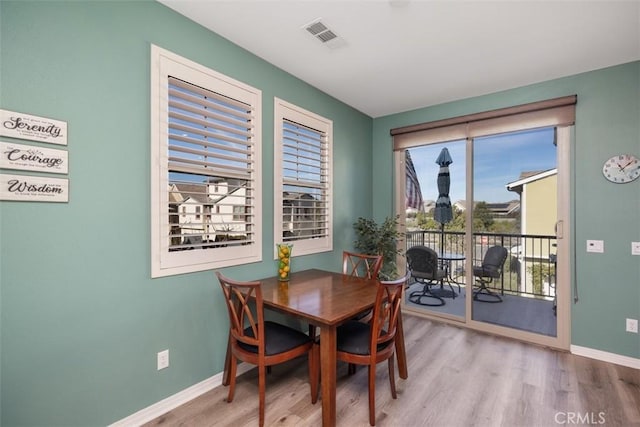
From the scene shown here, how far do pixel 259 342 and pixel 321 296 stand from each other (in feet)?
1.74

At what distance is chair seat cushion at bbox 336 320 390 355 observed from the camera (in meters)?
1.90

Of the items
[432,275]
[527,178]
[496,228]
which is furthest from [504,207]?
[432,275]

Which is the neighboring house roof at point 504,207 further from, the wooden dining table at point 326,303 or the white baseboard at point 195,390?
the wooden dining table at point 326,303

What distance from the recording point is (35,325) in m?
1.45

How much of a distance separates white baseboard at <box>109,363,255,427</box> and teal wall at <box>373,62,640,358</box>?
3467 mm

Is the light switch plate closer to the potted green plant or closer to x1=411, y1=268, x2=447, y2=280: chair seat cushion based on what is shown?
x1=411, y1=268, x2=447, y2=280: chair seat cushion

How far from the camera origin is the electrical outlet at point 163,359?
192 centimetres

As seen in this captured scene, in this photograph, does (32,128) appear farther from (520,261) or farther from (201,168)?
(520,261)

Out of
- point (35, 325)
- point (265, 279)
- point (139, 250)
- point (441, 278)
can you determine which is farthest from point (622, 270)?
point (35, 325)

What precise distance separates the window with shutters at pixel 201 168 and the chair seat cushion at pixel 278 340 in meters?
0.63

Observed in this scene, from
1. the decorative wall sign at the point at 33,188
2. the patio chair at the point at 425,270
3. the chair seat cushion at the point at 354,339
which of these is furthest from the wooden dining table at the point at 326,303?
the patio chair at the point at 425,270

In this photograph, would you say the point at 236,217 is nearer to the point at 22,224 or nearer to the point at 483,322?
the point at 22,224

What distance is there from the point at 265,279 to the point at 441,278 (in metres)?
2.46

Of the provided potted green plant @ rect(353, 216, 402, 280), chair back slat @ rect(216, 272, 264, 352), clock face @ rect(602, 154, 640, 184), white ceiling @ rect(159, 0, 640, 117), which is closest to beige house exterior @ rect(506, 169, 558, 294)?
Answer: clock face @ rect(602, 154, 640, 184)
